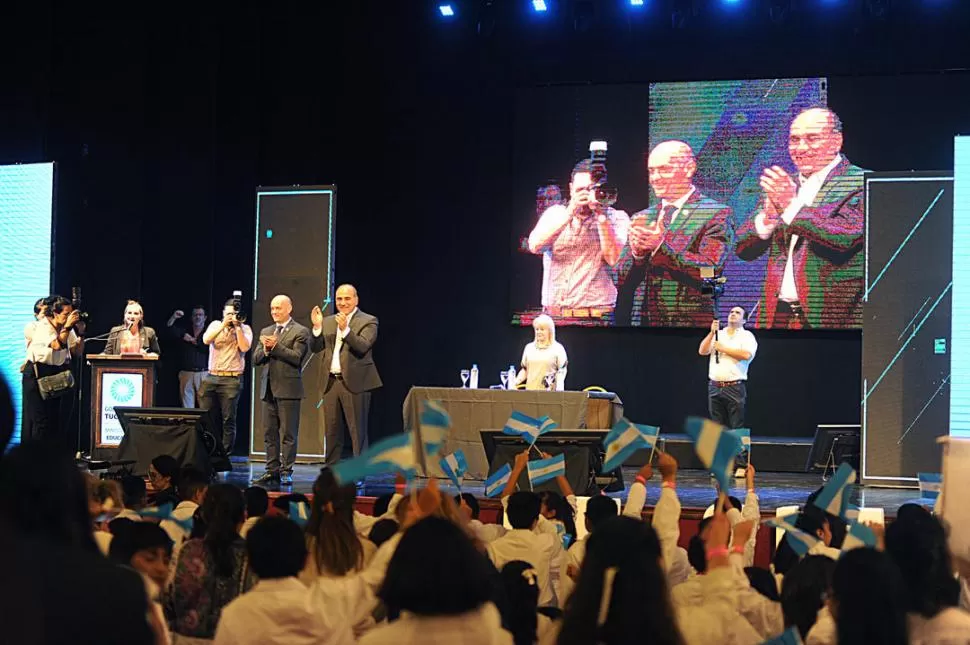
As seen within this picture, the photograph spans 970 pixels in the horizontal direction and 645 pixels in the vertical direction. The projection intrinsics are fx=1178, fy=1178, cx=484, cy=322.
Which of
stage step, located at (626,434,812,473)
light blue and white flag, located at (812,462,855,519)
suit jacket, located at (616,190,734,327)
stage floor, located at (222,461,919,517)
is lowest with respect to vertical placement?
stage floor, located at (222,461,919,517)

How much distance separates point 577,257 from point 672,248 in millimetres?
943

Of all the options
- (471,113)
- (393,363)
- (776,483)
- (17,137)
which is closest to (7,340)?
(17,137)

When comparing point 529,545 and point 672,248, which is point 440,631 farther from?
point 672,248

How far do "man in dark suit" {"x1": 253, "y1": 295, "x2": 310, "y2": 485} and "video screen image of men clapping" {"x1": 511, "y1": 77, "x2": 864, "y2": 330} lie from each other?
12.2 ft

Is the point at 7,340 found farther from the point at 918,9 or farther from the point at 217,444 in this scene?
the point at 918,9

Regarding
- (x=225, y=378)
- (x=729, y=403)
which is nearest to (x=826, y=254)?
(x=729, y=403)

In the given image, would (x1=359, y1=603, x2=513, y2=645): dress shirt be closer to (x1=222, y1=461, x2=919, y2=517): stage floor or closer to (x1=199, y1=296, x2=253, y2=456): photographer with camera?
(x1=222, y1=461, x2=919, y2=517): stage floor

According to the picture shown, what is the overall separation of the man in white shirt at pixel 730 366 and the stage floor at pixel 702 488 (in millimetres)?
601

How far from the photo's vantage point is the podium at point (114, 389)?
31.9 ft

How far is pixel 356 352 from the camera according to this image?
846 cm

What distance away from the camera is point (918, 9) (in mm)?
11211

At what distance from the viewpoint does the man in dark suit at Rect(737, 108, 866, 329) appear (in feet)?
37.0

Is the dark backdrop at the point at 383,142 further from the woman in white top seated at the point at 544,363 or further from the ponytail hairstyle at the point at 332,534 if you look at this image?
the ponytail hairstyle at the point at 332,534

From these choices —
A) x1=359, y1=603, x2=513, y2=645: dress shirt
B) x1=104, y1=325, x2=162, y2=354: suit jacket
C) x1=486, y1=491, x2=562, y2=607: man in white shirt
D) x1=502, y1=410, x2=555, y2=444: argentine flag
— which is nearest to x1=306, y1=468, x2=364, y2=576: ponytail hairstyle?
x1=486, y1=491, x2=562, y2=607: man in white shirt
